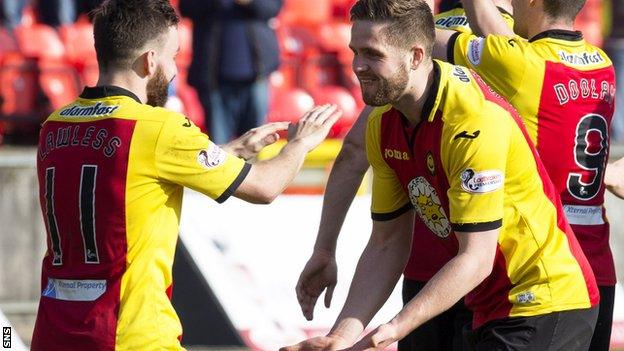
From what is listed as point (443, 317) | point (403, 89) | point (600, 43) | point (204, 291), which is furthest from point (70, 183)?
point (600, 43)

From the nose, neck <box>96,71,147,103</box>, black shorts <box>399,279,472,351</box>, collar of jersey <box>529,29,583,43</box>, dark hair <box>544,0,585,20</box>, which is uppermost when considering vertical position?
the nose

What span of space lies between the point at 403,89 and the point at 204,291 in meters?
4.08

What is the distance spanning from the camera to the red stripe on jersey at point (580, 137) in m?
5.16

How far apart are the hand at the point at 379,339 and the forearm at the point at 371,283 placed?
1.37ft

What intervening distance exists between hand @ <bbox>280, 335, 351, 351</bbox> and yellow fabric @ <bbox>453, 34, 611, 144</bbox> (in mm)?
1328

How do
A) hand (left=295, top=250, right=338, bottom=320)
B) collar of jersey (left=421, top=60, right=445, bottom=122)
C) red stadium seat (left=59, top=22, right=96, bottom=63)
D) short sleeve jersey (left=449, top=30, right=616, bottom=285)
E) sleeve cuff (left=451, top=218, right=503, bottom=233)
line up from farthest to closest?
red stadium seat (left=59, top=22, right=96, bottom=63) → short sleeve jersey (left=449, top=30, right=616, bottom=285) → hand (left=295, top=250, right=338, bottom=320) → collar of jersey (left=421, top=60, right=445, bottom=122) → sleeve cuff (left=451, top=218, right=503, bottom=233)

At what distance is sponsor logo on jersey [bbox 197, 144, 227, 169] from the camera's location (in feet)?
14.9

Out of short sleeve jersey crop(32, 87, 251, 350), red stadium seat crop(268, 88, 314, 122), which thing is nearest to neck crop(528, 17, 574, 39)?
short sleeve jersey crop(32, 87, 251, 350)

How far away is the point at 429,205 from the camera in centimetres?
450

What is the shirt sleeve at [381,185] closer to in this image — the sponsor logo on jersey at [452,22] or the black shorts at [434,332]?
the black shorts at [434,332]

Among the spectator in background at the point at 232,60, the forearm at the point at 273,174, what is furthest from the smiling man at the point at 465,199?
the spectator in background at the point at 232,60

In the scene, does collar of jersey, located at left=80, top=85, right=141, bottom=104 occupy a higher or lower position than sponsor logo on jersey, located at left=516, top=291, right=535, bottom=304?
higher

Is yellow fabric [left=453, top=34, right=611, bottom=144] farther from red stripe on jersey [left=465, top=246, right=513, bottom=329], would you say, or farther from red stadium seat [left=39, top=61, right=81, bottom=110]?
red stadium seat [left=39, top=61, right=81, bottom=110]

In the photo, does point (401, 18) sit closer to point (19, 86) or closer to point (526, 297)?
point (526, 297)
